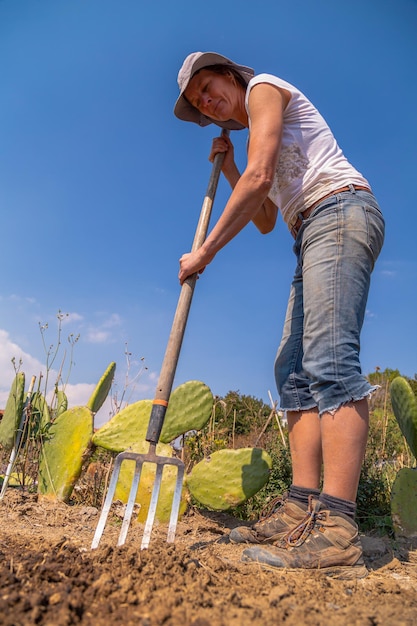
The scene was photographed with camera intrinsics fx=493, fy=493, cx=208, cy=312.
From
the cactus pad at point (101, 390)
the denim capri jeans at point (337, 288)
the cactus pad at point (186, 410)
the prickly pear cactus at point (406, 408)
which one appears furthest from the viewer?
the cactus pad at point (101, 390)

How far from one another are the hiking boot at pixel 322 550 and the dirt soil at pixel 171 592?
0.06 meters

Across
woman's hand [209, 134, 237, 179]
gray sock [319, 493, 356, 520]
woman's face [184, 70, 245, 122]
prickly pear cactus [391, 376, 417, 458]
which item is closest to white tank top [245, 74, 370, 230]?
woman's face [184, 70, 245, 122]

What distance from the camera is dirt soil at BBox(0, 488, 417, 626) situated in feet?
2.85

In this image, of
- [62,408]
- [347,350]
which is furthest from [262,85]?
[62,408]

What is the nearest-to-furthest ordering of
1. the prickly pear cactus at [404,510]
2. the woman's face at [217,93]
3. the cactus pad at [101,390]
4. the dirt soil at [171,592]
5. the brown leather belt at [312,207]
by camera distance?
the dirt soil at [171,592]
the brown leather belt at [312,207]
the woman's face at [217,93]
the prickly pear cactus at [404,510]
the cactus pad at [101,390]

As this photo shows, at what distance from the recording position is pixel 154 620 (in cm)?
85

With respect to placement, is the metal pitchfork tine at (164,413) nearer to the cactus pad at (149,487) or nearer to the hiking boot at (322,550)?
the hiking boot at (322,550)

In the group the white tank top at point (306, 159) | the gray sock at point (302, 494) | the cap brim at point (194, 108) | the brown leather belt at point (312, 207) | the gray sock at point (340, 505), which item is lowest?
the gray sock at point (340, 505)

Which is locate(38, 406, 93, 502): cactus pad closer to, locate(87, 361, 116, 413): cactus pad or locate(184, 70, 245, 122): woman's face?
→ locate(87, 361, 116, 413): cactus pad

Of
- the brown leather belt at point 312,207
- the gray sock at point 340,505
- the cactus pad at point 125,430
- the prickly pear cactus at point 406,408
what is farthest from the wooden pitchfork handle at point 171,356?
the prickly pear cactus at point 406,408

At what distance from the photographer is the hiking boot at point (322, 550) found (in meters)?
1.39

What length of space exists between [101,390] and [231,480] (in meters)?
0.92

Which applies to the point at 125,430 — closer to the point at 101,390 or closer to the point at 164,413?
the point at 101,390

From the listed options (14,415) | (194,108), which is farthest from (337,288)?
(14,415)
